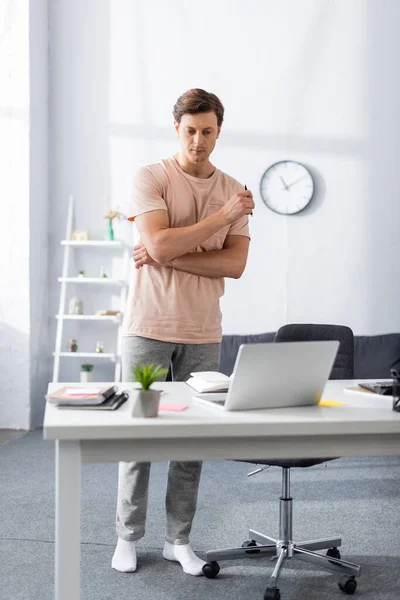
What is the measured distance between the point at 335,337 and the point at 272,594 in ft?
3.33

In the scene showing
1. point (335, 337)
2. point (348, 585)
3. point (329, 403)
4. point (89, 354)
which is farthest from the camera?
point (89, 354)

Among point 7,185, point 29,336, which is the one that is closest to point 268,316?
point 29,336

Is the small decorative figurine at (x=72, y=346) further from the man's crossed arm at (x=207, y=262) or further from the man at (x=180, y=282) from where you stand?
the man's crossed arm at (x=207, y=262)

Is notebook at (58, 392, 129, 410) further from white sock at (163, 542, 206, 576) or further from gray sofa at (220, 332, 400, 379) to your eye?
gray sofa at (220, 332, 400, 379)

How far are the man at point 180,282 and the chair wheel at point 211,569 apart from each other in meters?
0.04

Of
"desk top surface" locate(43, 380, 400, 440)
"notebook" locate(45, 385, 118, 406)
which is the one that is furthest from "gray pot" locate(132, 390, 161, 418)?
"notebook" locate(45, 385, 118, 406)

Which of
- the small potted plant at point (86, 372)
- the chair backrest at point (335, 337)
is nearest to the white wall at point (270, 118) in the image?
the small potted plant at point (86, 372)

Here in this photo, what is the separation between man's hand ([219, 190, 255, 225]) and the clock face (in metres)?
3.37

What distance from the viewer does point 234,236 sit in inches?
108

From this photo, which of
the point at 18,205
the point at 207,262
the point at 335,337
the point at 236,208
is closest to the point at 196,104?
the point at 236,208

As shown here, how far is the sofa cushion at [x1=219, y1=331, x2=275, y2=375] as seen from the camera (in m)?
5.34

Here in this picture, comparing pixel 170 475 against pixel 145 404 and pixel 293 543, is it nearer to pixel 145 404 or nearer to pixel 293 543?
pixel 293 543

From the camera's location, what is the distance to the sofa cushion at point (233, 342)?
17.5 feet

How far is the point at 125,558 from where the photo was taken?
272 cm
